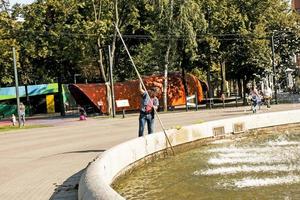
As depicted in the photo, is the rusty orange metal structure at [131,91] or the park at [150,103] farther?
the rusty orange metal structure at [131,91]

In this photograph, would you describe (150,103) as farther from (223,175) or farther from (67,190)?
(67,190)

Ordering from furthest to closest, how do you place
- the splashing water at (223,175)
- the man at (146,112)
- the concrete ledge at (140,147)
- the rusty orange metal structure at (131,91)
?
the rusty orange metal structure at (131,91) → the man at (146,112) → the splashing water at (223,175) → the concrete ledge at (140,147)

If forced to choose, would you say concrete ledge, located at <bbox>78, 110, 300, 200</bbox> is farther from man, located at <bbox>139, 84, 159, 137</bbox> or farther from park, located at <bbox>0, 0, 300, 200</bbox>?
man, located at <bbox>139, 84, 159, 137</bbox>

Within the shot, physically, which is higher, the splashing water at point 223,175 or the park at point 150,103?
the park at point 150,103

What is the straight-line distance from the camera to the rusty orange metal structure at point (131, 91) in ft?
171

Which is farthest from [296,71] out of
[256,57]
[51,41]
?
[51,41]

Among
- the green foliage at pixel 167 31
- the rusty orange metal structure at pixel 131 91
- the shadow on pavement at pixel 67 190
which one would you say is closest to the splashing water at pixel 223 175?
the shadow on pavement at pixel 67 190

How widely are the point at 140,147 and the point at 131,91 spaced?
40347 millimetres

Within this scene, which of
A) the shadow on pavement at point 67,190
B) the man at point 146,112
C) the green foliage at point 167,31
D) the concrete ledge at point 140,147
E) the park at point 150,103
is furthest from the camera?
the green foliage at point 167,31

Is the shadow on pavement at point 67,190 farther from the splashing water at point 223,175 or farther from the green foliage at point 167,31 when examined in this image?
the green foliage at point 167,31

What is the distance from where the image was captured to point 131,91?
53625 mm

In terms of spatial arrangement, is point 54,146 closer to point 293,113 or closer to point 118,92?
point 293,113

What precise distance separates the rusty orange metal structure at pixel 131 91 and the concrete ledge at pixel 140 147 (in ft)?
97.4

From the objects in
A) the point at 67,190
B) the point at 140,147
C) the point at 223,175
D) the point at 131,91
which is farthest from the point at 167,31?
the point at 67,190
